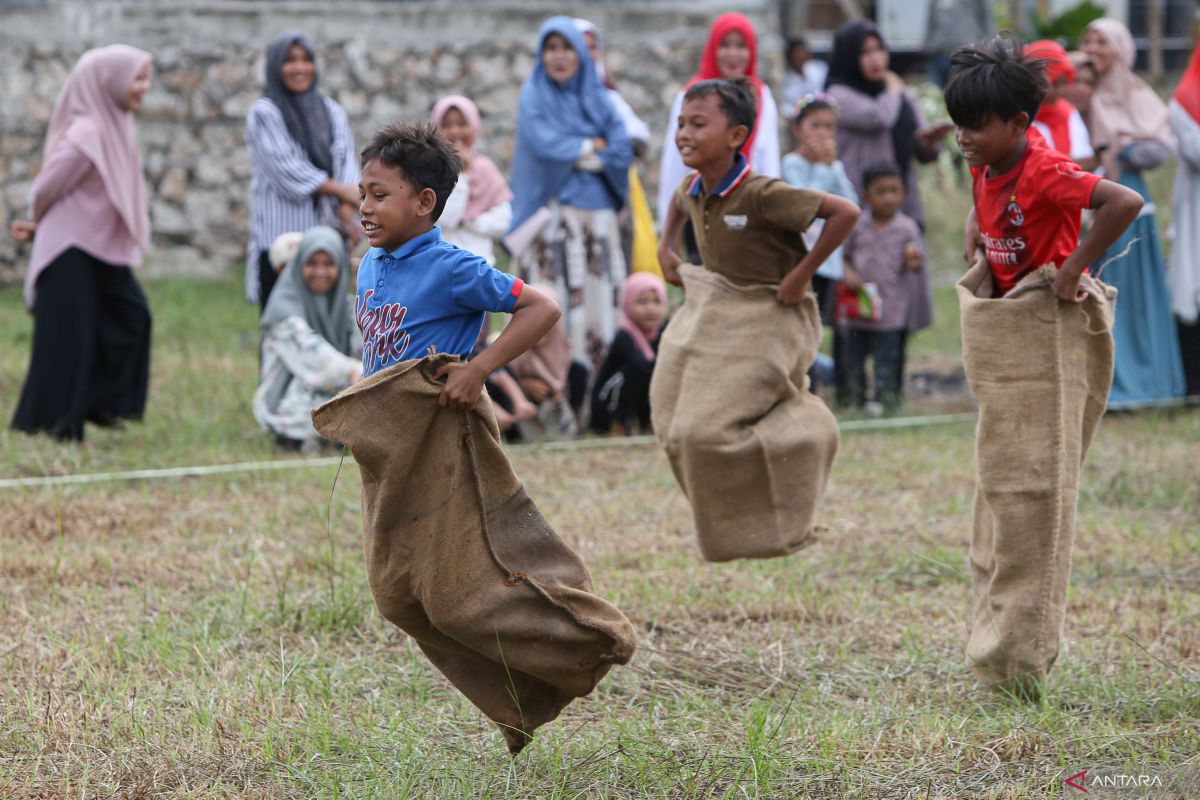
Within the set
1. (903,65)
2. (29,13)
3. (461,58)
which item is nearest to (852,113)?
(461,58)

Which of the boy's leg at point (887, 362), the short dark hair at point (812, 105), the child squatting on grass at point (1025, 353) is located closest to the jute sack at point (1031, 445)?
the child squatting on grass at point (1025, 353)

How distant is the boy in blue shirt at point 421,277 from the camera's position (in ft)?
10.2

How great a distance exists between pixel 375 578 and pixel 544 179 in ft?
16.1

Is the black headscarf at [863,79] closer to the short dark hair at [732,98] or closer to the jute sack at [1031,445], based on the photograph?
the short dark hair at [732,98]

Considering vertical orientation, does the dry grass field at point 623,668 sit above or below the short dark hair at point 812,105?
below

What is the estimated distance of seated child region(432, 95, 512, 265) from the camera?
25.0 feet

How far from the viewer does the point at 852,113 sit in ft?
27.1

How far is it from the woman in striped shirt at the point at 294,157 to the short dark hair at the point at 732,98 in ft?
10.8

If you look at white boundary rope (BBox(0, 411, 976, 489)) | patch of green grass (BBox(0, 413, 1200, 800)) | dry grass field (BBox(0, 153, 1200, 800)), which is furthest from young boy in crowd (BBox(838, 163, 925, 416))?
patch of green grass (BBox(0, 413, 1200, 800))

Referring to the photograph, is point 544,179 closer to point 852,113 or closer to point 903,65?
point 852,113

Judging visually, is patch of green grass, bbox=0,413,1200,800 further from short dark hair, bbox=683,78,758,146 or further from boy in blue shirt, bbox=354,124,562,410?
short dark hair, bbox=683,78,758,146

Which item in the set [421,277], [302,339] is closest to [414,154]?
[421,277]

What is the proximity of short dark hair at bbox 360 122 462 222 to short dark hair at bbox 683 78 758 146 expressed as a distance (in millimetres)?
1325

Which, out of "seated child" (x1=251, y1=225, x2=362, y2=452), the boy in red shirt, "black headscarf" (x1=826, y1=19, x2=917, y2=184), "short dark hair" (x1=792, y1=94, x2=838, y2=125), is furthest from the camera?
"black headscarf" (x1=826, y1=19, x2=917, y2=184)
